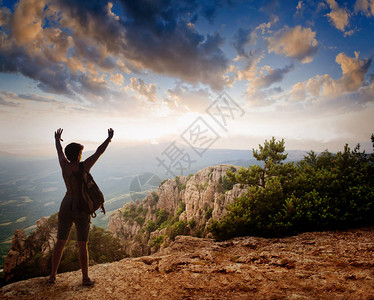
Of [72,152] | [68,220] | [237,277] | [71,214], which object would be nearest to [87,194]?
[71,214]

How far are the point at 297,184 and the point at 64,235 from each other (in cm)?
1149

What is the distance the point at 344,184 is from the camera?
326 inches

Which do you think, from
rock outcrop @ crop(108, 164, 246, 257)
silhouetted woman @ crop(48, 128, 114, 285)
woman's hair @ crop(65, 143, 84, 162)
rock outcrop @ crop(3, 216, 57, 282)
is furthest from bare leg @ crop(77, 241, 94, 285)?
rock outcrop @ crop(108, 164, 246, 257)

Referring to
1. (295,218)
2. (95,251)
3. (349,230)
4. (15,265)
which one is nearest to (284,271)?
(295,218)

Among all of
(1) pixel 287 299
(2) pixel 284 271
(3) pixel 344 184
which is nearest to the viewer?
(1) pixel 287 299

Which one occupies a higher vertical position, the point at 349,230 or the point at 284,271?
the point at 284,271

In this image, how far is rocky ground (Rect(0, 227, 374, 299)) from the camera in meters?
2.84

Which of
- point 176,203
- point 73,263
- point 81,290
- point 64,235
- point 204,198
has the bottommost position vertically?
point 176,203

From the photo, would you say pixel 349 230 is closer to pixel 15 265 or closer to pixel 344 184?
pixel 344 184

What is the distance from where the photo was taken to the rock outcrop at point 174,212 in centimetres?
3661

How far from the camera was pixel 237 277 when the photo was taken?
139 inches

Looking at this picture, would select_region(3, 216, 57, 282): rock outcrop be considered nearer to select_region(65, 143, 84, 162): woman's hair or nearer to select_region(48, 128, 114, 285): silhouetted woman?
select_region(48, 128, 114, 285): silhouetted woman

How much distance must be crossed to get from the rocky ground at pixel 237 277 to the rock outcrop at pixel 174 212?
28.3m

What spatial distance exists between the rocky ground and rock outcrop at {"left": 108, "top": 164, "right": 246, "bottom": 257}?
28.3m
